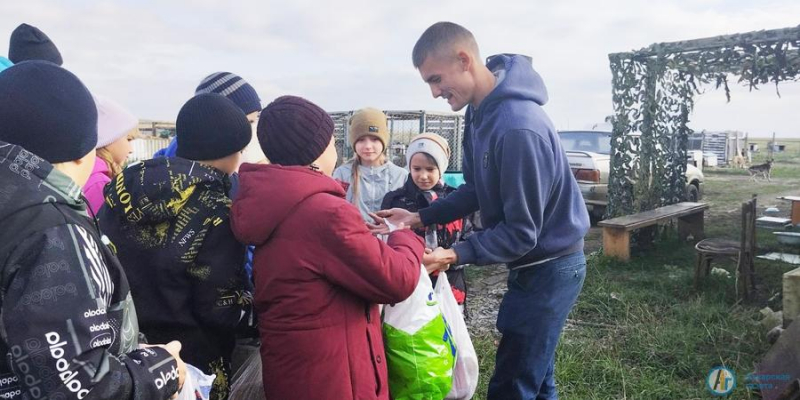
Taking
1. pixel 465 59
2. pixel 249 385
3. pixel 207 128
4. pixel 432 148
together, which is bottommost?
pixel 249 385

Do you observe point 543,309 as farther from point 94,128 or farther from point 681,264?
point 681,264

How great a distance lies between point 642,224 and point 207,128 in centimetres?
626

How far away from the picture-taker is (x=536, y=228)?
2.15 metres

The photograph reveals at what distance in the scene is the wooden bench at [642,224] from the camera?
6.86m

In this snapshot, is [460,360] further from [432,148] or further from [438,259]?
[432,148]

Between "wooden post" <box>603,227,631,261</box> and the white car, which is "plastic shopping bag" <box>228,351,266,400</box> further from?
the white car

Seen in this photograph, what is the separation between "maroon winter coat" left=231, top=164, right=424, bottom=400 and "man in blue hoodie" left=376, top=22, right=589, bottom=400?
505mm

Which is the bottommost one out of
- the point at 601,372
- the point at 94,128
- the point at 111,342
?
the point at 601,372

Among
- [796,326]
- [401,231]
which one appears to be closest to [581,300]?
[796,326]

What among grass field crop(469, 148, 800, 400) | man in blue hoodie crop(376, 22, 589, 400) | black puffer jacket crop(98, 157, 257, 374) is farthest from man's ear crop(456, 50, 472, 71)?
grass field crop(469, 148, 800, 400)

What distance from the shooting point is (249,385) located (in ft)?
6.60

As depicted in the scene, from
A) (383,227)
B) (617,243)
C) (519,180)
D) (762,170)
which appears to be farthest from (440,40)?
(762,170)

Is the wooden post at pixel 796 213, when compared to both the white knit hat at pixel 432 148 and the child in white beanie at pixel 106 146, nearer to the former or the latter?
the white knit hat at pixel 432 148

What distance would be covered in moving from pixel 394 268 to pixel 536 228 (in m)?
0.73
